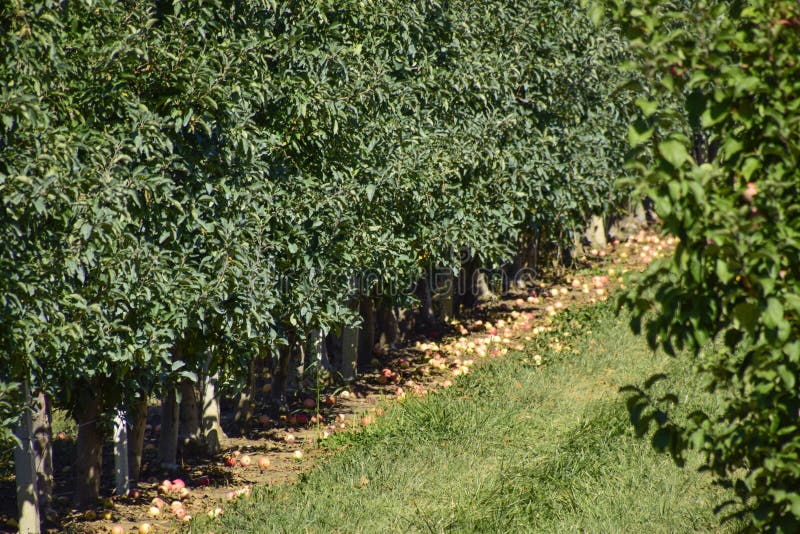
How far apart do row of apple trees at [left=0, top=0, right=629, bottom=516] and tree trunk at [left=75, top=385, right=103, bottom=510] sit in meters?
0.02

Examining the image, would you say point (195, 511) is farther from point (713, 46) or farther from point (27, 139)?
point (713, 46)

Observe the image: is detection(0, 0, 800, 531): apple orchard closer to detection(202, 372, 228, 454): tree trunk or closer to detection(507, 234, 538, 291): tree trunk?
detection(202, 372, 228, 454): tree trunk

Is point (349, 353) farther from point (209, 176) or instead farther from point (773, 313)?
point (773, 313)

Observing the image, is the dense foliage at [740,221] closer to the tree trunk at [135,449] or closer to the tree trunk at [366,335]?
the tree trunk at [135,449]

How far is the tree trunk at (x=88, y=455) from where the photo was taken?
817cm

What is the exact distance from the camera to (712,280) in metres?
2.98

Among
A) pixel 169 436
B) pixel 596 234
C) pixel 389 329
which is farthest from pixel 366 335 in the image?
pixel 596 234

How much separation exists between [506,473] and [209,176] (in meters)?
3.66

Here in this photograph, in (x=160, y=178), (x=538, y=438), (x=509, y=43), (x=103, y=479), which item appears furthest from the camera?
(x=509, y=43)

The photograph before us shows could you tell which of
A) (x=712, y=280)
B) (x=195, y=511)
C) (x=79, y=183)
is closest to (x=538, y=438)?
(x=195, y=511)

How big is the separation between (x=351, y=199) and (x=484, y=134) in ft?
12.1

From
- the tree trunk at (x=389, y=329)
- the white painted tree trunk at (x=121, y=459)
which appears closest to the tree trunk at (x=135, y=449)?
the white painted tree trunk at (x=121, y=459)

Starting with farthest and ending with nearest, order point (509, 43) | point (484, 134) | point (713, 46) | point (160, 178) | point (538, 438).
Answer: point (509, 43) < point (484, 134) < point (538, 438) < point (160, 178) < point (713, 46)

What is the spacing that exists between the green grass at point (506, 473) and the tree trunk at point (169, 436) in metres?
1.85
